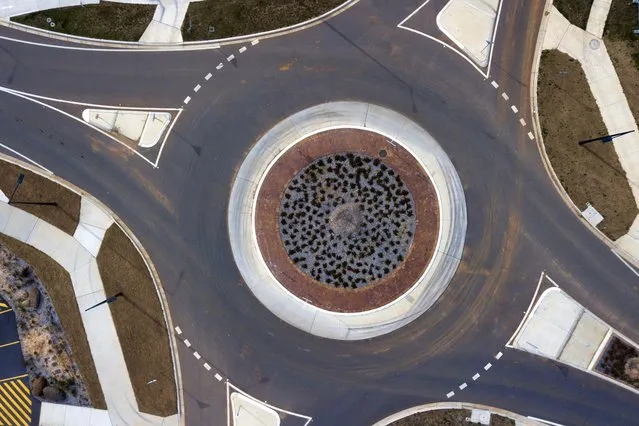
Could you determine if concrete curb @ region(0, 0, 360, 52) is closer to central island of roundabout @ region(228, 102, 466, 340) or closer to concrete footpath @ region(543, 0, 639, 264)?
central island of roundabout @ region(228, 102, 466, 340)

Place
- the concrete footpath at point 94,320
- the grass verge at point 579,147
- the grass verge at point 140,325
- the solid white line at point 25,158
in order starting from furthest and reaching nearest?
the solid white line at point 25,158 < the concrete footpath at point 94,320 < the grass verge at point 140,325 < the grass verge at point 579,147

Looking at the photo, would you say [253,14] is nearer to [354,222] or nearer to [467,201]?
[354,222]

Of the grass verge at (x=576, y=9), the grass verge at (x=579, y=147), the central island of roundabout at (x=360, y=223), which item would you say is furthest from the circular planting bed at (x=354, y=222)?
the grass verge at (x=576, y=9)

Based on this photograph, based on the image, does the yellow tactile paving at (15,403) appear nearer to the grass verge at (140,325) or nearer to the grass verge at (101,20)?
the grass verge at (140,325)

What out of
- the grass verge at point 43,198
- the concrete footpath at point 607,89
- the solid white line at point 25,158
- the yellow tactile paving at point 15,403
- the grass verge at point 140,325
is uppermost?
the concrete footpath at point 607,89

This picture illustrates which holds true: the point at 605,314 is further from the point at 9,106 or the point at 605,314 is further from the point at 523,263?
the point at 9,106

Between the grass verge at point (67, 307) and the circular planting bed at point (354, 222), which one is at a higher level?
the circular planting bed at point (354, 222)

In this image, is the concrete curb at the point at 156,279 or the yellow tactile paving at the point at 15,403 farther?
the yellow tactile paving at the point at 15,403

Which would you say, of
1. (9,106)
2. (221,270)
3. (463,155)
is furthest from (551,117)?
(9,106)
